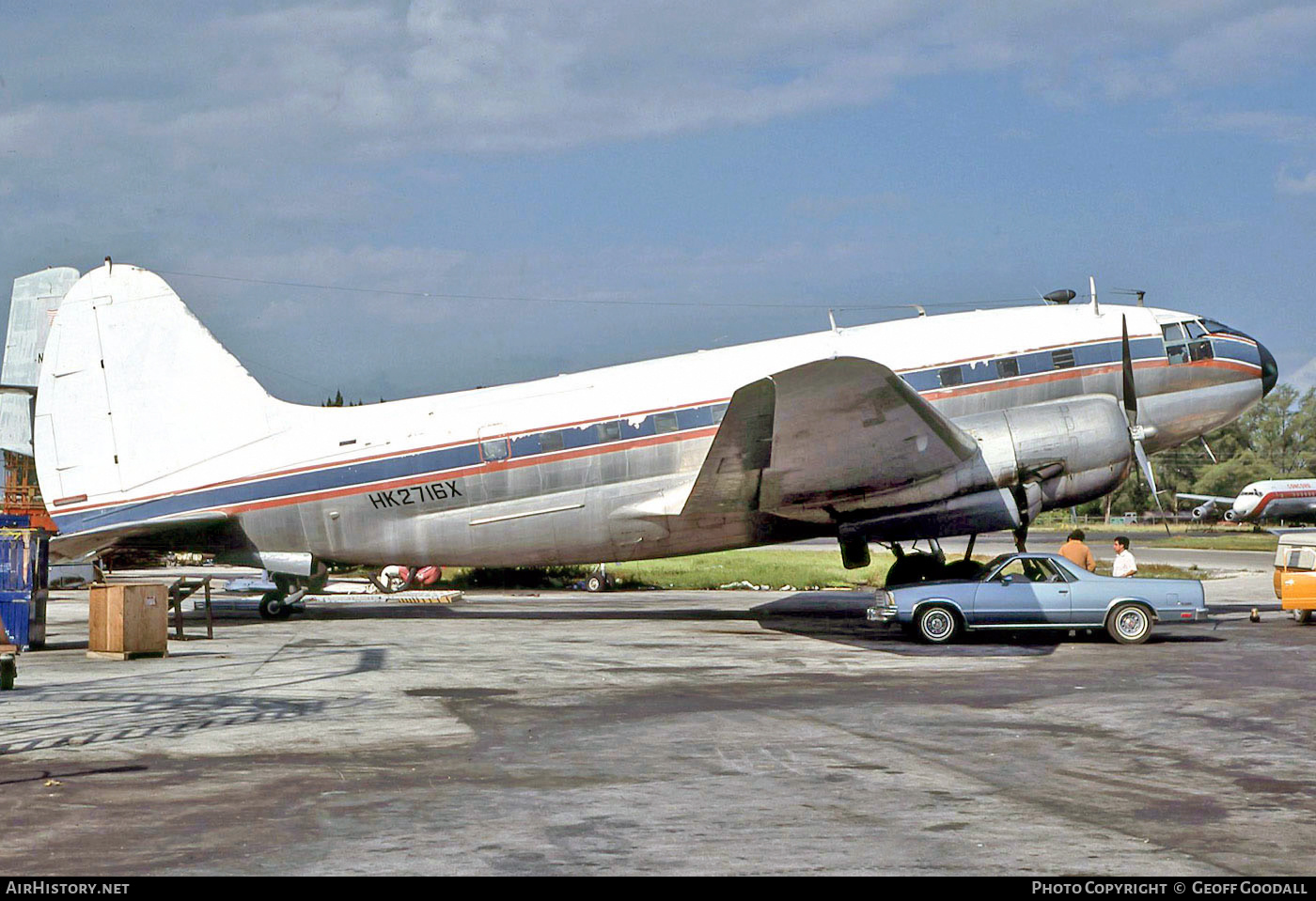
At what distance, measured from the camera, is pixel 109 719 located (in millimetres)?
11398

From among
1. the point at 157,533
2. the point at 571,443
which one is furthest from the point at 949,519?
the point at 157,533

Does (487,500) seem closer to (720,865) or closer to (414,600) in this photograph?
(414,600)

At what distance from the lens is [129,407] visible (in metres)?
22.8

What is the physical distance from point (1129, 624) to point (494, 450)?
11.2 meters

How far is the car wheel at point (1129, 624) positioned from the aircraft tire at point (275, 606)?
15.4 metres

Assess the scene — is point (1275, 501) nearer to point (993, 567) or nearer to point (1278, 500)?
point (1278, 500)

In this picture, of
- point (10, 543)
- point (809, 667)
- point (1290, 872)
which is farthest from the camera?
point (10, 543)

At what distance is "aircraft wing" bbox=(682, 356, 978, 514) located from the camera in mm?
17641

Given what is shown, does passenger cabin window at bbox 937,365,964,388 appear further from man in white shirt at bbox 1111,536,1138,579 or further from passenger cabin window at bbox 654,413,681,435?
passenger cabin window at bbox 654,413,681,435

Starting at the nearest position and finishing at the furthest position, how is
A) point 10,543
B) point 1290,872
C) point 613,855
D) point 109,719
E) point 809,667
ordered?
point 1290,872, point 613,855, point 109,719, point 809,667, point 10,543

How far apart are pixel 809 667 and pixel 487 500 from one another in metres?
8.21

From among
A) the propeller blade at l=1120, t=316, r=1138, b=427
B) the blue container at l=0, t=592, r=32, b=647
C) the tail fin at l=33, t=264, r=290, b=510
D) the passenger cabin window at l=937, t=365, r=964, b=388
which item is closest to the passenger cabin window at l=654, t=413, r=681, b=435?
the passenger cabin window at l=937, t=365, r=964, b=388

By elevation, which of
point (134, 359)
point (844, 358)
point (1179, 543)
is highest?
point (134, 359)

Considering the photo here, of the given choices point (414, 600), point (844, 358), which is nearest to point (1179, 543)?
point (414, 600)
